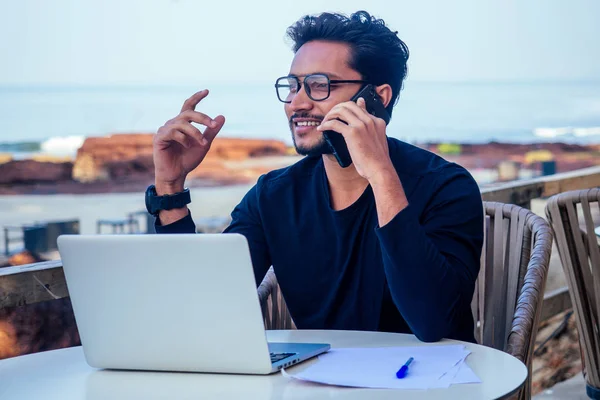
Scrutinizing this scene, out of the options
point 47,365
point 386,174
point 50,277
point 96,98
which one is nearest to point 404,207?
point 386,174

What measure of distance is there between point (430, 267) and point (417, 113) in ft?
51.2

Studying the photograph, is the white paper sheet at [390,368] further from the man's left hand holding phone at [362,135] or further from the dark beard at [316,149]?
the dark beard at [316,149]

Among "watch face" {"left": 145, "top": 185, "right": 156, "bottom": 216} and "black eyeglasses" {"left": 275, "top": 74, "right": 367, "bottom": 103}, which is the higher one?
"black eyeglasses" {"left": 275, "top": 74, "right": 367, "bottom": 103}

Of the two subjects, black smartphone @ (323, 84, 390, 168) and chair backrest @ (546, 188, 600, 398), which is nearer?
black smartphone @ (323, 84, 390, 168)

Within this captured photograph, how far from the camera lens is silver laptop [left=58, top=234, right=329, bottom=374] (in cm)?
92

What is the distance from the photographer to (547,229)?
4.46 feet

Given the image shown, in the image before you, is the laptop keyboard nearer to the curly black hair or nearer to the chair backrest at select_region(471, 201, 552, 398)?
the chair backrest at select_region(471, 201, 552, 398)

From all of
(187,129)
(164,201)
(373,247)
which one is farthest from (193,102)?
(373,247)

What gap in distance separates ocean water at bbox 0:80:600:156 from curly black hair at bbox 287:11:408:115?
42.8ft

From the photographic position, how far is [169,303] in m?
0.95

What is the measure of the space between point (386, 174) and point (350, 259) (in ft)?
0.82

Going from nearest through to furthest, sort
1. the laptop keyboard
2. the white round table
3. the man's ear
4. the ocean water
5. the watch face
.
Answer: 1. the white round table
2. the laptop keyboard
3. the watch face
4. the man's ear
5. the ocean water

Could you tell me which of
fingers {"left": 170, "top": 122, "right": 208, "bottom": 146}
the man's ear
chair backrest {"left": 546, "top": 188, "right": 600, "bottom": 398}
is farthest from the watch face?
chair backrest {"left": 546, "top": 188, "right": 600, "bottom": 398}

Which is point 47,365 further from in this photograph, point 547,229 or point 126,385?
point 547,229
